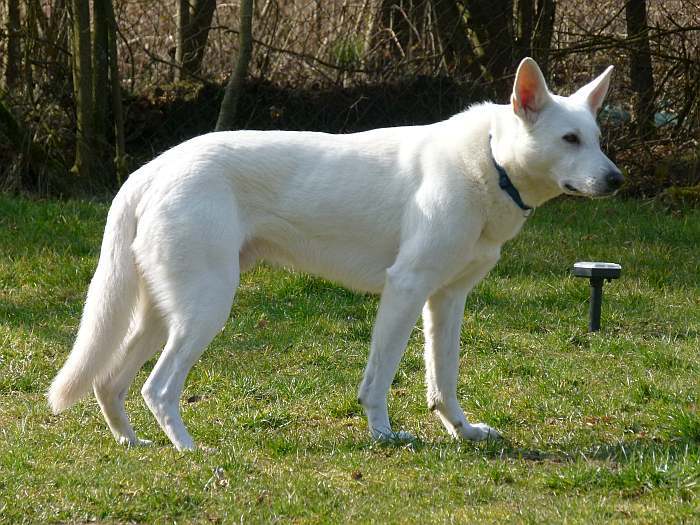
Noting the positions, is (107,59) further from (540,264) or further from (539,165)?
(539,165)

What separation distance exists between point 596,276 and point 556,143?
5.76 ft

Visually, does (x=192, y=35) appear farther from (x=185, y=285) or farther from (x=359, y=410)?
(x=185, y=285)

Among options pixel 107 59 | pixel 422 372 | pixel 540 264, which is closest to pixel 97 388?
pixel 422 372

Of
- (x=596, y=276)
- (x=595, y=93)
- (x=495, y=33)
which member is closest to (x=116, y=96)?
(x=495, y=33)

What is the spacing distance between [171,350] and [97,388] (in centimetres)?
46

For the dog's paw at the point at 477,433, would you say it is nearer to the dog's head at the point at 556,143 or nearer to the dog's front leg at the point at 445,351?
the dog's front leg at the point at 445,351

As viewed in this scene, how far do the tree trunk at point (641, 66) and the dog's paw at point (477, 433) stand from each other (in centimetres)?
640

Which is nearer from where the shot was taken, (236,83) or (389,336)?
(389,336)

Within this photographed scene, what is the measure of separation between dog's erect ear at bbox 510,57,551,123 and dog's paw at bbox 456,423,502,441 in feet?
4.56

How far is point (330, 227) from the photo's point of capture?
4.73 metres

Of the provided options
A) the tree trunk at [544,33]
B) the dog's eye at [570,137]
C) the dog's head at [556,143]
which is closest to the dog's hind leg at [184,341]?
the dog's head at [556,143]

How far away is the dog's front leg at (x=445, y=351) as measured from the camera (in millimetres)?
4828

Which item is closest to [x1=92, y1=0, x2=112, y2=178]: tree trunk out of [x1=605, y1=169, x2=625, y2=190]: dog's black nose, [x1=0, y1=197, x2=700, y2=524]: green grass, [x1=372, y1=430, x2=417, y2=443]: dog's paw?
[x1=0, y1=197, x2=700, y2=524]: green grass

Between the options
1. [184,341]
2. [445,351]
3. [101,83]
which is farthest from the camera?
[101,83]
